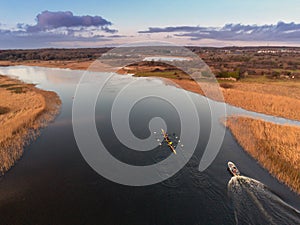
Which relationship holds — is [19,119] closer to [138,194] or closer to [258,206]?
[138,194]

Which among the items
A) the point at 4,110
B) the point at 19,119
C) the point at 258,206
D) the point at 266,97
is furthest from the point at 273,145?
the point at 4,110

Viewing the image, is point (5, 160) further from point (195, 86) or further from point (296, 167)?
point (195, 86)

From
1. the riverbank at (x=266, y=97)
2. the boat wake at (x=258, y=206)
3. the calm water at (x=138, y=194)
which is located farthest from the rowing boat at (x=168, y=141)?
the riverbank at (x=266, y=97)

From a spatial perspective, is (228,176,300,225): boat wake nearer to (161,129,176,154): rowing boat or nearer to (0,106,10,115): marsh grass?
(161,129,176,154): rowing boat

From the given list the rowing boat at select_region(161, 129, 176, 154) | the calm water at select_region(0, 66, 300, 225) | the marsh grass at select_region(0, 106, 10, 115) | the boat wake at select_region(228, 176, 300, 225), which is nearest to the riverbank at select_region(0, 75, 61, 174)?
the marsh grass at select_region(0, 106, 10, 115)

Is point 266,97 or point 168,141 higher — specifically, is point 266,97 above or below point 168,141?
below
